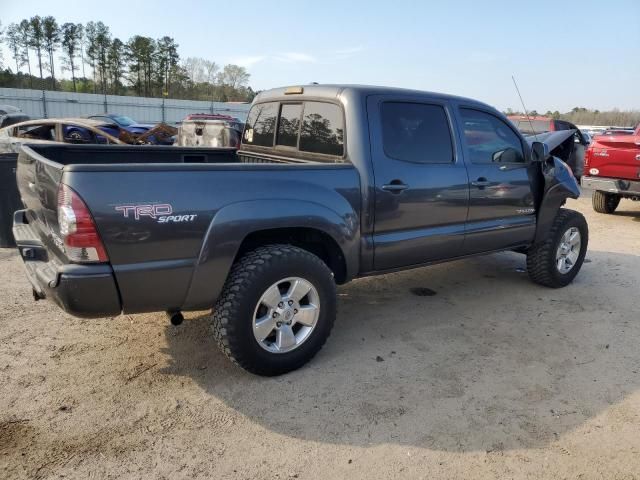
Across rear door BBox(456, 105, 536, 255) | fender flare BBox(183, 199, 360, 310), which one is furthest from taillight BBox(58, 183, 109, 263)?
rear door BBox(456, 105, 536, 255)

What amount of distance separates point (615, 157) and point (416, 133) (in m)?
6.76

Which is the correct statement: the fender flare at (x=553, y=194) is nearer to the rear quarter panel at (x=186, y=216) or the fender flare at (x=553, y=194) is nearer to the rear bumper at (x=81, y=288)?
the rear quarter panel at (x=186, y=216)

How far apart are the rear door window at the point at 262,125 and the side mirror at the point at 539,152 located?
2403 mm

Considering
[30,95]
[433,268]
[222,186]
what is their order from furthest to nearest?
[30,95] < [433,268] < [222,186]

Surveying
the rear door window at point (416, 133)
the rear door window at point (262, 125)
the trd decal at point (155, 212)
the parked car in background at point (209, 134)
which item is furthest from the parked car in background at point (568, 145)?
the trd decal at point (155, 212)

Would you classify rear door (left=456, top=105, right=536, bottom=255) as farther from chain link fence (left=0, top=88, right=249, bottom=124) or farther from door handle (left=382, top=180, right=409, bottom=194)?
chain link fence (left=0, top=88, right=249, bottom=124)

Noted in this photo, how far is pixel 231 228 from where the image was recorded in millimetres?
2910

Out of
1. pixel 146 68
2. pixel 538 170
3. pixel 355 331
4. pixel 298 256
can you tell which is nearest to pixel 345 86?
pixel 298 256

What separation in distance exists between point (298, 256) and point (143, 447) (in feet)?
4.57

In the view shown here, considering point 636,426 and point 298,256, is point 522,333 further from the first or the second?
point 298,256

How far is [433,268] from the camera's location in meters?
5.79

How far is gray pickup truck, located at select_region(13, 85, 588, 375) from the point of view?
2631 mm

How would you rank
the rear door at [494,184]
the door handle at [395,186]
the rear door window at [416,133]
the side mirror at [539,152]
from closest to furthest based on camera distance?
the door handle at [395,186]
the rear door window at [416,133]
the rear door at [494,184]
the side mirror at [539,152]

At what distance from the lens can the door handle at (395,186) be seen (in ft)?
11.8
